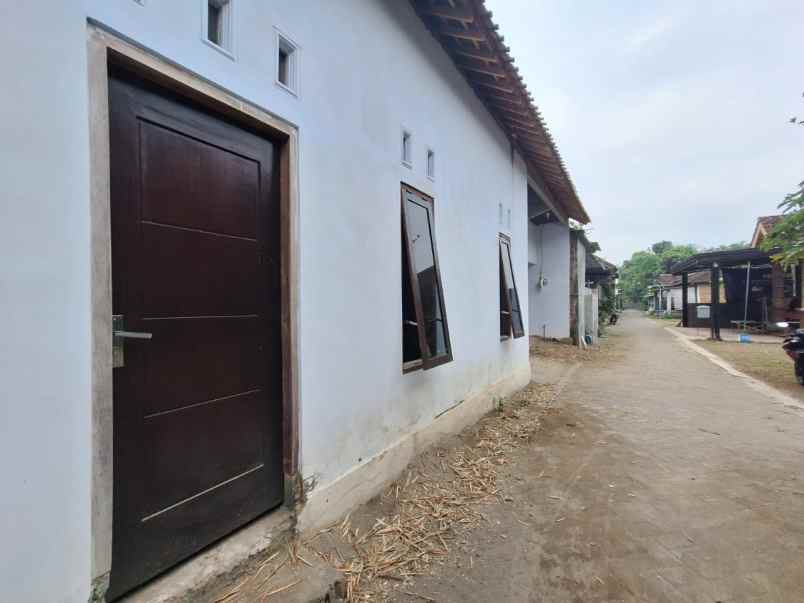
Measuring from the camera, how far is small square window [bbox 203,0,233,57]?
2008 mm

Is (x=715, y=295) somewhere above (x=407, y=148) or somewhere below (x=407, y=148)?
below

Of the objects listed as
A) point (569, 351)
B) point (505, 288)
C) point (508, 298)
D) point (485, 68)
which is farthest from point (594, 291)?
point (485, 68)

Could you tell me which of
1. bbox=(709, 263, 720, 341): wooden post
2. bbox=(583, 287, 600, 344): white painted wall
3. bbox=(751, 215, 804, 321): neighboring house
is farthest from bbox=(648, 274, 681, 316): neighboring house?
bbox=(583, 287, 600, 344): white painted wall

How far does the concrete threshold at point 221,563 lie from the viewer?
1.74 metres

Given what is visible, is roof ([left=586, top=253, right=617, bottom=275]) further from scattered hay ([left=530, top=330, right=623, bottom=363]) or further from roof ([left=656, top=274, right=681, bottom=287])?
roof ([left=656, top=274, right=681, bottom=287])

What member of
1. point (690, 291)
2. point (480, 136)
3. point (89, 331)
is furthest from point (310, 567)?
point (690, 291)

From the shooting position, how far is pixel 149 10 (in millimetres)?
1678

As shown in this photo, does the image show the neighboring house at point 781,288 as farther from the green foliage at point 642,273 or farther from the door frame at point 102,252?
the green foliage at point 642,273

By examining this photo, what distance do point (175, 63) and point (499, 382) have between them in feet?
17.7

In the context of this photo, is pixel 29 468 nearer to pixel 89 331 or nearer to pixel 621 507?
pixel 89 331

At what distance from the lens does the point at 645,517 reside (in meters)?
3.08

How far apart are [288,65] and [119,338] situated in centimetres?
177

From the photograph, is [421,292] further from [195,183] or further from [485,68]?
[485,68]

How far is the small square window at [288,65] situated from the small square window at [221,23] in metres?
0.39
